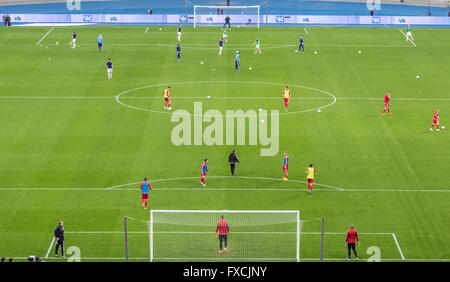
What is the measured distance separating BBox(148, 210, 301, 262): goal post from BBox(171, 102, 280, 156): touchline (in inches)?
385

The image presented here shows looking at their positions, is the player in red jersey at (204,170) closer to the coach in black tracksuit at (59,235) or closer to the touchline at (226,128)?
the touchline at (226,128)

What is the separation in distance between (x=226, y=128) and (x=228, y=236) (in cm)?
1594

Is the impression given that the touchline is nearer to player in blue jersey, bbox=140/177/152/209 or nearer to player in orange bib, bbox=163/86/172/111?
player in orange bib, bbox=163/86/172/111

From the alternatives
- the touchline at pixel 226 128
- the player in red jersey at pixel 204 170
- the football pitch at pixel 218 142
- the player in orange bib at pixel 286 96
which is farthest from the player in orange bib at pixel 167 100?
the player in red jersey at pixel 204 170

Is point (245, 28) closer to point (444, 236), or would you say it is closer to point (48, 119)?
point (48, 119)

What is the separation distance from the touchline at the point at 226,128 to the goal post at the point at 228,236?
9786 millimetres

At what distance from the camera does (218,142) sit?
39.2 m

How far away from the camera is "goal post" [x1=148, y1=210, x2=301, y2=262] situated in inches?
976

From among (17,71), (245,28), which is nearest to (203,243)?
(17,71)

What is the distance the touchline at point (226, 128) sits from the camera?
39125mm

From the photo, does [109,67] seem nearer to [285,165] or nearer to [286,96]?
[286,96]

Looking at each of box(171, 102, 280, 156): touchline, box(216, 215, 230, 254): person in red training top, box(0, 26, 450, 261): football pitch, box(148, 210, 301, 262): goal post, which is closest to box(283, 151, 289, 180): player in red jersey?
box(0, 26, 450, 261): football pitch

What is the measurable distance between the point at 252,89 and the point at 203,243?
26.1 m
